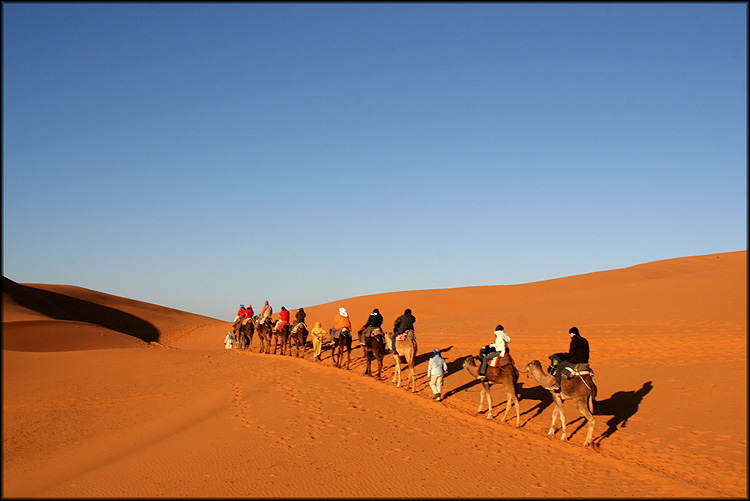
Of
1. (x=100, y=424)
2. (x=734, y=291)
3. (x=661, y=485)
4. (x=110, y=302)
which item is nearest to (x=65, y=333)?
(x=100, y=424)

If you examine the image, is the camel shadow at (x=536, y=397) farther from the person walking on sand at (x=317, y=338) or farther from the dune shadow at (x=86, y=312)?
the dune shadow at (x=86, y=312)

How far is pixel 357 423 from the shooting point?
1479 cm

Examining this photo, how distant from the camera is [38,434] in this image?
13.1 meters

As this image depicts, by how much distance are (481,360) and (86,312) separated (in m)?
45.9

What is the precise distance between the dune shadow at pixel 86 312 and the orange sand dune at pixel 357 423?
63.3ft

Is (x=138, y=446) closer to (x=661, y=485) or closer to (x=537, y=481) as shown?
(x=537, y=481)

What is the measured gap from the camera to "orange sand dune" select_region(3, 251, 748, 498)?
34.0 ft

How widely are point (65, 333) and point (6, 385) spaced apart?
21805 mm

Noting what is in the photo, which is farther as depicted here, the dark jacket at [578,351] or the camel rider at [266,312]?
the camel rider at [266,312]

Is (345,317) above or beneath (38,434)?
above

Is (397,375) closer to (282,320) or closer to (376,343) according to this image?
(376,343)

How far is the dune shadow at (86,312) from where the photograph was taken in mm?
44269

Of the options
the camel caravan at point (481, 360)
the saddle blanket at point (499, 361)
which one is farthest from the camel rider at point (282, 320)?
the saddle blanket at point (499, 361)

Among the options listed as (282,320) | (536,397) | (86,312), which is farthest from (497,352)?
(86,312)
